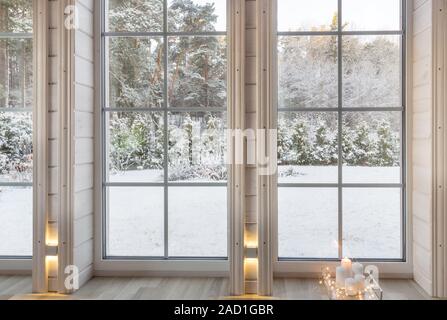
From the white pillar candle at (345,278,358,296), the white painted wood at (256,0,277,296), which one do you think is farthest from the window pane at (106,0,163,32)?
the white pillar candle at (345,278,358,296)

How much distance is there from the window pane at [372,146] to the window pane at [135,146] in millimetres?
1585

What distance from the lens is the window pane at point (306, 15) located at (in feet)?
11.4

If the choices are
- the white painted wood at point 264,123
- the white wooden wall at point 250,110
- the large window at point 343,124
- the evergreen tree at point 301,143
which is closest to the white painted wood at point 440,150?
the large window at point 343,124

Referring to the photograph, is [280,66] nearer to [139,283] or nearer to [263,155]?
[263,155]

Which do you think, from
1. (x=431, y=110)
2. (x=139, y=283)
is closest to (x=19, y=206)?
(x=139, y=283)

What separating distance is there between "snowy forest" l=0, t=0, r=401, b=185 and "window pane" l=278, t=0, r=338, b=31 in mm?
50

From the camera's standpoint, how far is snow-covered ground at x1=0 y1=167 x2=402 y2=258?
3.50 metres

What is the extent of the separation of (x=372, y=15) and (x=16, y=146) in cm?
322

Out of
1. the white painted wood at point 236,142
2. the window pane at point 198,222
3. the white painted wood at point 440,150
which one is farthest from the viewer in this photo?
the window pane at point 198,222

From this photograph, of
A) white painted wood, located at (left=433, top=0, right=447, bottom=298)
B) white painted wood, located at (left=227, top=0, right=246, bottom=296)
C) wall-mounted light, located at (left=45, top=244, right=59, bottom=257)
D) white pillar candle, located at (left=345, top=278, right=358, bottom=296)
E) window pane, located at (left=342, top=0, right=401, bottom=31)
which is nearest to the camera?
white pillar candle, located at (left=345, top=278, right=358, bottom=296)

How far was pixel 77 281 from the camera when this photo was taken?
10.8 feet

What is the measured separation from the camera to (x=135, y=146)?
3605 millimetres

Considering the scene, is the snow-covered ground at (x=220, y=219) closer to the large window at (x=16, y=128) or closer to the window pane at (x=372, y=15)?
the large window at (x=16, y=128)

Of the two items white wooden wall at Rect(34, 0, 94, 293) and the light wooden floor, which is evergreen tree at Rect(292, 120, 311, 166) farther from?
white wooden wall at Rect(34, 0, 94, 293)
